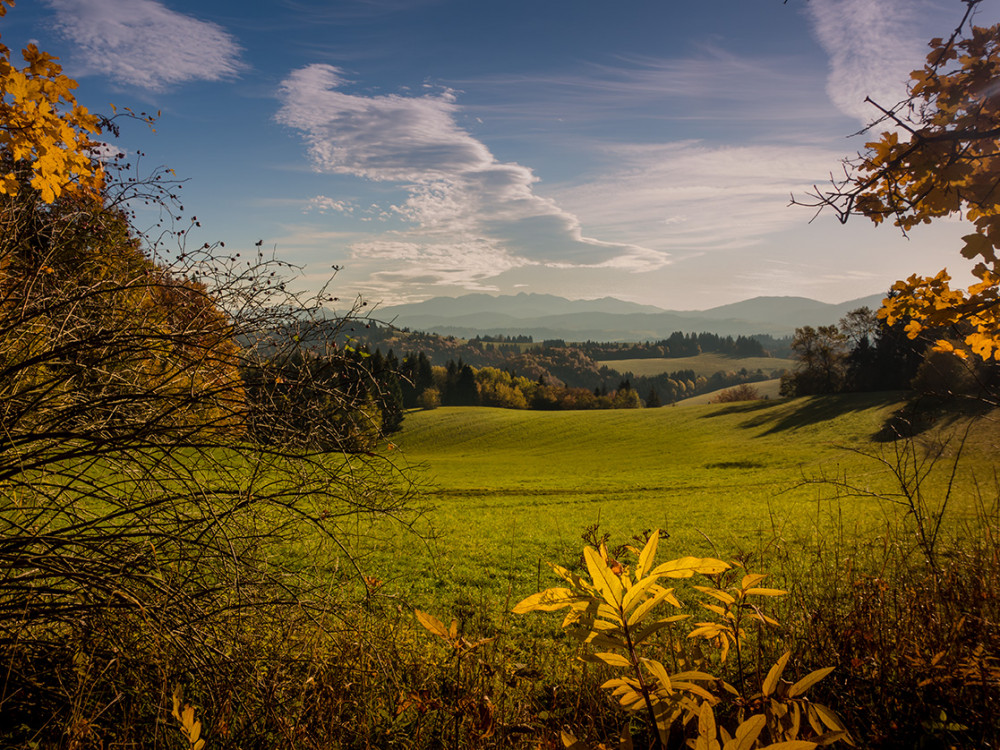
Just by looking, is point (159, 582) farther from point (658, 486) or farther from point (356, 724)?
point (658, 486)

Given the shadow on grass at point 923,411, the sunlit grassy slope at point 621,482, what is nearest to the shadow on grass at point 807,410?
the sunlit grassy slope at point 621,482

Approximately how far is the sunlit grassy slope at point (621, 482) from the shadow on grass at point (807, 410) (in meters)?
0.20

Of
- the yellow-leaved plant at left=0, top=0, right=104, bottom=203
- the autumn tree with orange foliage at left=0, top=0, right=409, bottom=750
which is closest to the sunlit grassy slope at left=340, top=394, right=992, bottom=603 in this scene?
the autumn tree with orange foliage at left=0, top=0, right=409, bottom=750

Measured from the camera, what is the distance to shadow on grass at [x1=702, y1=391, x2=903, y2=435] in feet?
151

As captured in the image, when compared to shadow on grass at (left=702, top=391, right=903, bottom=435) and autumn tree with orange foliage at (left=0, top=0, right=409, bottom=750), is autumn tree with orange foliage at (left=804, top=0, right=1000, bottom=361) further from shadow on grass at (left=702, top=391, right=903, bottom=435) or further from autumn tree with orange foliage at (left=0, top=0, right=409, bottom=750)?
shadow on grass at (left=702, top=391, right=903, bottom=435)

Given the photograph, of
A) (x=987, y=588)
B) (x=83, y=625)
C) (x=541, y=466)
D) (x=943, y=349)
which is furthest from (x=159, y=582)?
(x=541, y=466)

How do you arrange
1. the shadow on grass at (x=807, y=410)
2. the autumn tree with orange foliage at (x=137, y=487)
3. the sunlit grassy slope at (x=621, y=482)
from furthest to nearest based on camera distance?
the shadow on grass at (x=807, y=410)
the sunlit grassy slope at (x=621, y=482)
the autumn tree with orange foliage at (x=137, y=487)

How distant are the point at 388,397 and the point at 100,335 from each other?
5.39 feet

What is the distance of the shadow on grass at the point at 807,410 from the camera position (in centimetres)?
4606

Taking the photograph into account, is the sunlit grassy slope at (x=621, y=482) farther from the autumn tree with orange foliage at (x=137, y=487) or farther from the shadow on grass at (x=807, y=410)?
the autumn tree with orange foliage at (x=137, y=487)

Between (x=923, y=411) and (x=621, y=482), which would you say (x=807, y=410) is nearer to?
(x=621, y=482)

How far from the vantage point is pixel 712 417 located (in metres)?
55.6

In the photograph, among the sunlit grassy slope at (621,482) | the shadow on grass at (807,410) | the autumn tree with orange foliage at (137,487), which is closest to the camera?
the autumn tree with orange foliage at (137,487)

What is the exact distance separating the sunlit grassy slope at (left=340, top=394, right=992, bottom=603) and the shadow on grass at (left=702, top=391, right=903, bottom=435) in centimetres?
20
